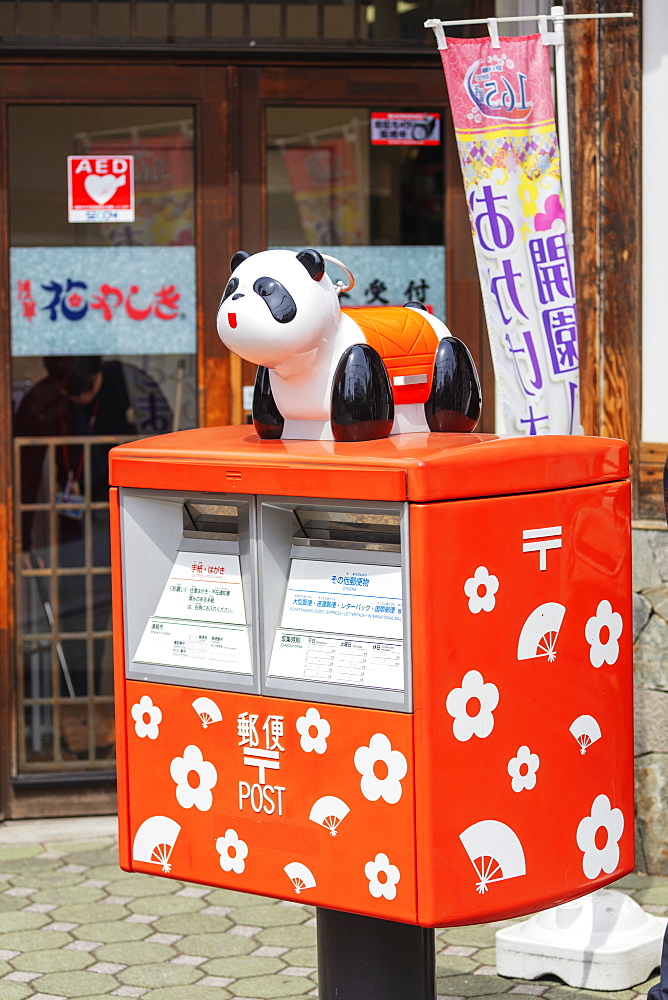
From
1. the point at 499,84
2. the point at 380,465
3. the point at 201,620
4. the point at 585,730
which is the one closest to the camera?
the point at 380,465

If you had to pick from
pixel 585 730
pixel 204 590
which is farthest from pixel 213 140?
pixel 585 730

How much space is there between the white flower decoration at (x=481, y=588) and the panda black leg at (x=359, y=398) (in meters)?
0.48

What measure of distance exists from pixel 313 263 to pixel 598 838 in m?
1.38

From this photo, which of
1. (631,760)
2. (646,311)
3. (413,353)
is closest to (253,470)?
(413,353)

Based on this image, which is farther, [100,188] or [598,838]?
[100,188]

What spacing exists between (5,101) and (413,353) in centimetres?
301

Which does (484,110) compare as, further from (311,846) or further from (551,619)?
(311,846)

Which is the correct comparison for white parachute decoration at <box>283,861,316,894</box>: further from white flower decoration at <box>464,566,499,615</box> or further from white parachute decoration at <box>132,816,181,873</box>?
white flower decoration at <box>464,566,499,615</box>

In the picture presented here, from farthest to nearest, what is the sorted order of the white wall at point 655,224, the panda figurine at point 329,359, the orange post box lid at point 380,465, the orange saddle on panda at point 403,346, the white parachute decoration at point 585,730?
the white wall at point 655,224 → the orange saddle on panda at point 403,346 → the panda figurine at point 329,359 → the white parachute decoration at point 585,730 → the orange post box lid at point 380,465

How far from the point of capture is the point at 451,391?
9.93ft

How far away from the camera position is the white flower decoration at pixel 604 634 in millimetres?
2732

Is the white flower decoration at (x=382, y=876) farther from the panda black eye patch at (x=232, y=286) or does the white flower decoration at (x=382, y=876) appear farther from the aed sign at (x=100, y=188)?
the aed sign at (x=100, y=188)

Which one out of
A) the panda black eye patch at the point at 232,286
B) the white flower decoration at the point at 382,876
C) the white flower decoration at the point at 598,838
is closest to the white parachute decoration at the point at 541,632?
the white flower decoration at the point at 598,838

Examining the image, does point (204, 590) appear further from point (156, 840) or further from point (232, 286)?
point (232, 286)
